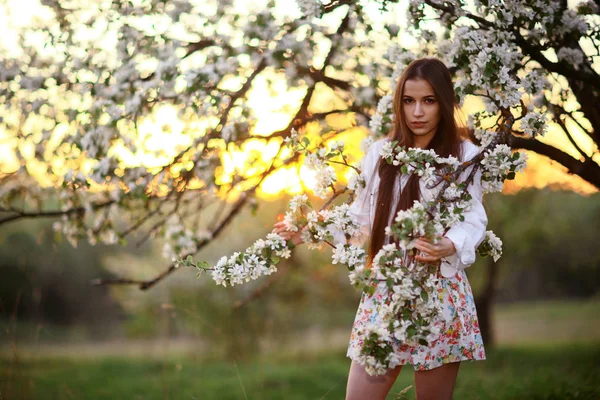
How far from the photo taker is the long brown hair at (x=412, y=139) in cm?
235

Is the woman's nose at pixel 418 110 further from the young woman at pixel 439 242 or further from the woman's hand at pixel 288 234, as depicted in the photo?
the woman's hand at pixel 288 234

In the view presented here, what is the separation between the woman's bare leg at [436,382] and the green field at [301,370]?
2156mm

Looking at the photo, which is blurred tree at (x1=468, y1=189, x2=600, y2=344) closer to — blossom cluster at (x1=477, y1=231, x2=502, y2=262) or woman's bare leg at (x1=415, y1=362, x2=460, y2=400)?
blossom cluster at (x1=477, y1=231, x2=502, y2=262)

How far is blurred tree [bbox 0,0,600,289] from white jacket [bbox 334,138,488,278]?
99cm

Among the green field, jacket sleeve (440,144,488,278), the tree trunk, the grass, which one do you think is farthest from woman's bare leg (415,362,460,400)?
the tree trunk

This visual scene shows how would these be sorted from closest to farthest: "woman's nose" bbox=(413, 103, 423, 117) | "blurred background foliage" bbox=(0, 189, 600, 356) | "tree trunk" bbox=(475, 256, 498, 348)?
1. "woman's nose" bbox=(413, 103, 423, 117)
2. "tree trunk" bbox=(475, 256, 498, 348)
3. "blurred background foliage" bbox=(0, 189, 600, 356)

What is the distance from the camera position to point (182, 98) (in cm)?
375

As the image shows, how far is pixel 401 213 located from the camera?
1907mm

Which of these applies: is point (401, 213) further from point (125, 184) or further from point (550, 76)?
point (125, 184)

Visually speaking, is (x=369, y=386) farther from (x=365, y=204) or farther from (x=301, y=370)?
(x=301, y=370)

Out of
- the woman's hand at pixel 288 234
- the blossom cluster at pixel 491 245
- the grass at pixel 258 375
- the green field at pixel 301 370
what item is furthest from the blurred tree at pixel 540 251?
the woman's hand at pixel 288 234

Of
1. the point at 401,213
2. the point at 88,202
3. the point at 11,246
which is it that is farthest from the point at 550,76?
the point at 11,246

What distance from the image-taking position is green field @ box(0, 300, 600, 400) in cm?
541

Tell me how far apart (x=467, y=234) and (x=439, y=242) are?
5.4 inches
